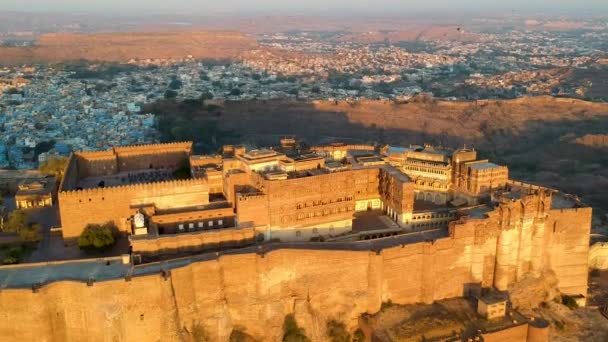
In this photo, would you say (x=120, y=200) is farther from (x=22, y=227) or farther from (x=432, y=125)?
(x=432, y=125)

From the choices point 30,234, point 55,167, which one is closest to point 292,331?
point 30,234

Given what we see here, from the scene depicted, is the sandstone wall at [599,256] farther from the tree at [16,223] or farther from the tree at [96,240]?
the tree at [16,223]

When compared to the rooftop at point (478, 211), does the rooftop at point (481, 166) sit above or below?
above

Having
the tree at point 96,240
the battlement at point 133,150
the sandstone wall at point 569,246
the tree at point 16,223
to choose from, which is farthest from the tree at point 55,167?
the sandstone wall at point 569,246

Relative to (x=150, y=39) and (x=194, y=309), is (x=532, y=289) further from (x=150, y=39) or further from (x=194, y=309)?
(x=150, y=39)

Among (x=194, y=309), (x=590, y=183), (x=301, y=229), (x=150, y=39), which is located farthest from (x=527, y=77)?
(x=150, y=39)

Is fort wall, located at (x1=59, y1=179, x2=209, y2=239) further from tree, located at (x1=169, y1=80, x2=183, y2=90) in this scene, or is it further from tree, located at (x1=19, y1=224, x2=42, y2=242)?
tree, located at (x1=169, y1=80, x2=183, y2=90)

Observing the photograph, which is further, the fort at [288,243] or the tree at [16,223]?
the tree at [16,223]
